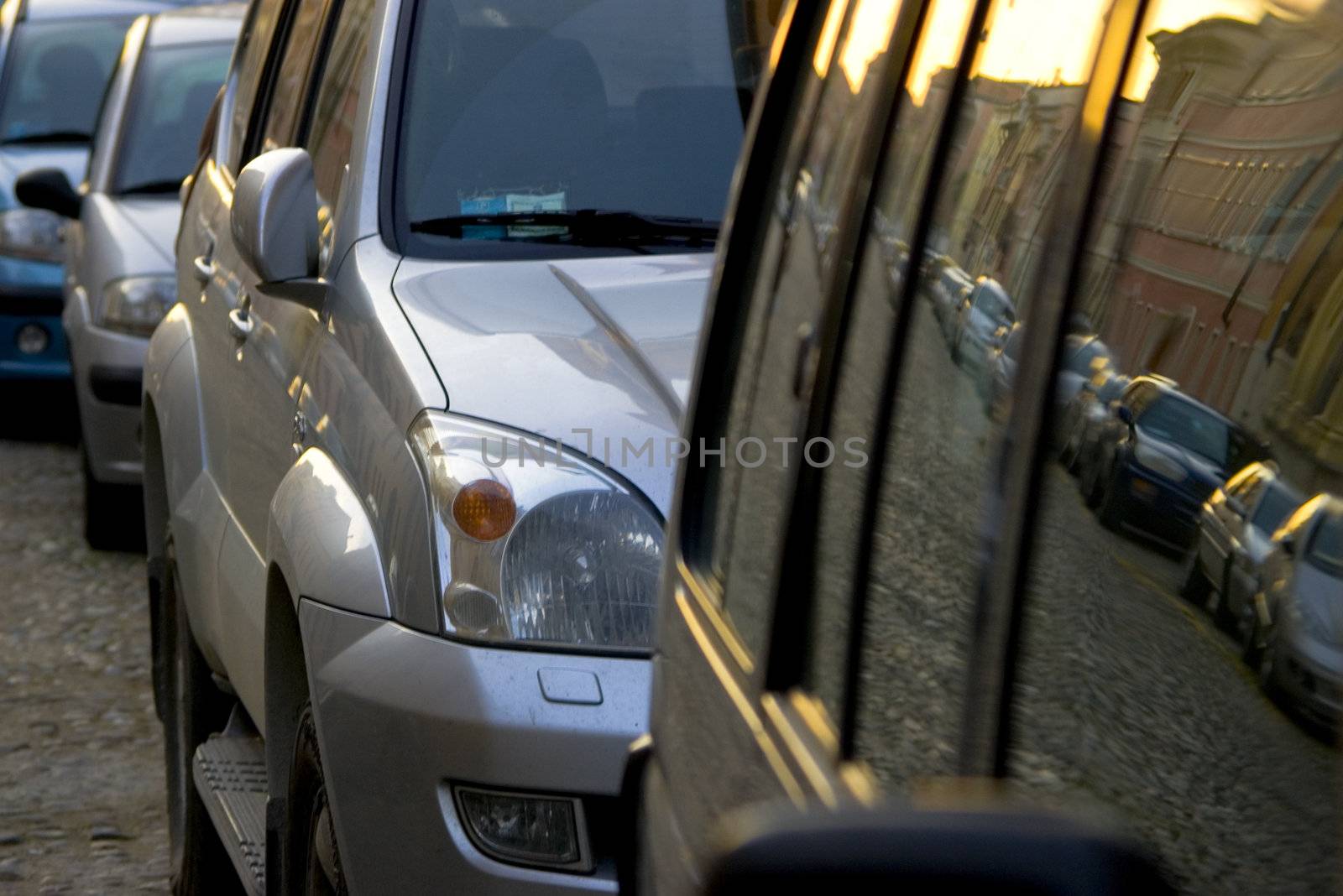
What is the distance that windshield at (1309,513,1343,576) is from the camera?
3.34 feet

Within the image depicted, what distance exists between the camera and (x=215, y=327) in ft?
14.4

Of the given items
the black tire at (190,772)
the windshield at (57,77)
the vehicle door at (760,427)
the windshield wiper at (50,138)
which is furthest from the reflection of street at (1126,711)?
the windshield at (57,77)

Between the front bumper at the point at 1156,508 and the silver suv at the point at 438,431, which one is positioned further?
the silver suv at the point at 438,431

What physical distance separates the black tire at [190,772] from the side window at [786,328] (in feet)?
8.41

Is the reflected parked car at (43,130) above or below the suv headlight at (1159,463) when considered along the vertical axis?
below

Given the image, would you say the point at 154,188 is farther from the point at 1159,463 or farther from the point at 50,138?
the point at 1159,463

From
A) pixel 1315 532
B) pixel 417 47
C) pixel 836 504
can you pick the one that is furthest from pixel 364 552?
pixel 1315 532

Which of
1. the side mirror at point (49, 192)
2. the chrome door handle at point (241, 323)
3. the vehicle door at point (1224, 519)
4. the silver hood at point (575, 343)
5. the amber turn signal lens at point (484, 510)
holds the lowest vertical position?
the side mirror at point (49, 192)

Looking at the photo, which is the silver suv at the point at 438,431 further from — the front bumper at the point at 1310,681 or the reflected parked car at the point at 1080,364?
the front bumper at the point at 1310,681

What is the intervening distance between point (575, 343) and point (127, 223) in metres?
5.14

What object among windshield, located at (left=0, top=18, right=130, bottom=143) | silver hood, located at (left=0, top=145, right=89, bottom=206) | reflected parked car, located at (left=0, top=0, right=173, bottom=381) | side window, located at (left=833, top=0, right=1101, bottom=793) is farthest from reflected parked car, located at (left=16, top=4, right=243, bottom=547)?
side window, located at (left=833, top=0, right=1101, bottom=793)

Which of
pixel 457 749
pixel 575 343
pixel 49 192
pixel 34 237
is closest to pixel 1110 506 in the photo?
pixel 457 749

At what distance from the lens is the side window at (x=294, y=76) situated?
4238 mm

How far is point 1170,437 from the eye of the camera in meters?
1.17
